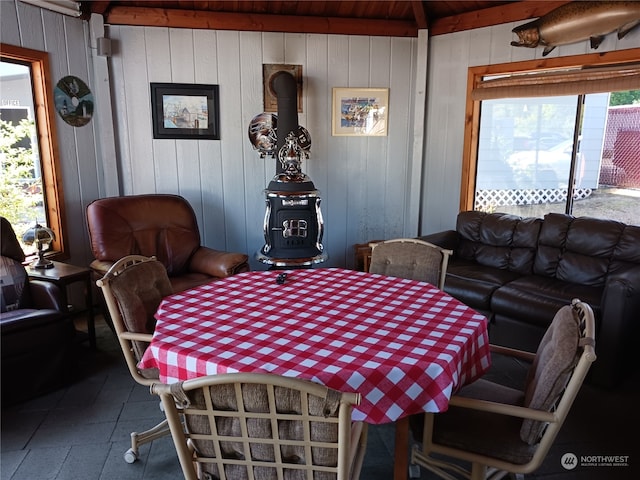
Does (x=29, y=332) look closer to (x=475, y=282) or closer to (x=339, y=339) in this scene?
(x=339, y=339)

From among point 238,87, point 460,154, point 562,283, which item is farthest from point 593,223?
point 238,87

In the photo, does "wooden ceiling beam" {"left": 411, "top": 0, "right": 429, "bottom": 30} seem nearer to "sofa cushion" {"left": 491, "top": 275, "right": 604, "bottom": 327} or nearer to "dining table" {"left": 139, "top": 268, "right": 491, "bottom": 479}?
"sofa cushion" {"left": 491, "top": 275, "right": 604, "bottom": 327}

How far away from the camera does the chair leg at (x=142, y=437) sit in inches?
84.6

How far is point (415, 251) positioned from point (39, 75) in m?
3.13

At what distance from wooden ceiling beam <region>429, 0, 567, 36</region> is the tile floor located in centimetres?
283

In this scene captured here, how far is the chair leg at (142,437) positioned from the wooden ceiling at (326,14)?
10.8 feet

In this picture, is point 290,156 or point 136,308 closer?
point 136,308

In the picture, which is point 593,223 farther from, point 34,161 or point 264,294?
point 34,161

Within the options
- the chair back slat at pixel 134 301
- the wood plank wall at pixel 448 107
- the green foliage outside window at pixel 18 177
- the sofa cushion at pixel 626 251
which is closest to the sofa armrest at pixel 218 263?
the chair back slat at pixel 134 301

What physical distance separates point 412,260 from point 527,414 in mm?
1234

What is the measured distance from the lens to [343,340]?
1.64 meters

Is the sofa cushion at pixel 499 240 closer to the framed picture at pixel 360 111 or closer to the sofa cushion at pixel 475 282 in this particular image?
the sofa cushion at pixel 475 282

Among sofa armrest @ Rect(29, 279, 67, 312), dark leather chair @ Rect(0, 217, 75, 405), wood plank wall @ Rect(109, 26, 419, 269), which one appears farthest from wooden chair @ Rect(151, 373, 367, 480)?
wood plank wall @ Rect(109, 26, 419, 269)

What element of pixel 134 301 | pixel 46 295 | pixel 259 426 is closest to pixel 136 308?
pixel 134 301
